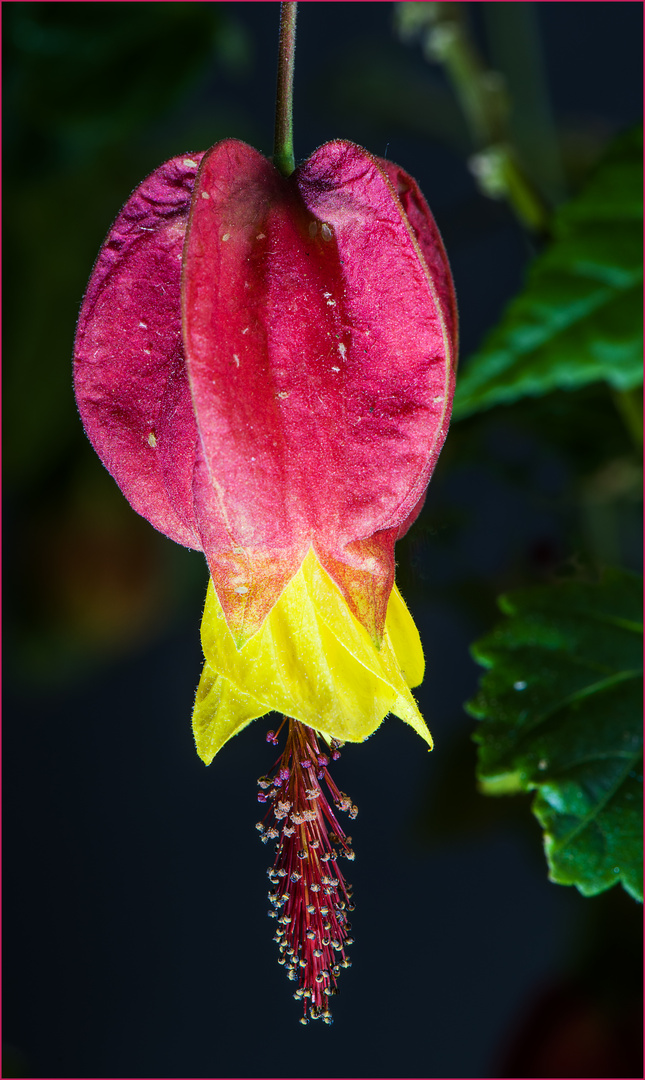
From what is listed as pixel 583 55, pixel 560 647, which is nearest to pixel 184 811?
pixel 560 647

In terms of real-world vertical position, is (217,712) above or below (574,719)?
above

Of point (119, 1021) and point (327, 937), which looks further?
point (119, 1021)

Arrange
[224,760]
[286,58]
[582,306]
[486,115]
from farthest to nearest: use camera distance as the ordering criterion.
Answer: [224,760], [486,115], [582,306], [286,58]

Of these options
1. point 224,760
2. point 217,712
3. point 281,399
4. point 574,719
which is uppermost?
point 281,399

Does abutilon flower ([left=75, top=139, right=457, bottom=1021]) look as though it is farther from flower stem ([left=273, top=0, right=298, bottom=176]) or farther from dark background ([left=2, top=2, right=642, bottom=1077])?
dark background ([left=2, top=2, right=642, bottom=1077])

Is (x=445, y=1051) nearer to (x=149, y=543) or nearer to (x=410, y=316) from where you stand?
(x=149, y=543)

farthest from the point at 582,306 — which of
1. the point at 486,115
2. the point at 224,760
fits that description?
the point at 224,760

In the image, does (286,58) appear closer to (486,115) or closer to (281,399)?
(281,399)
